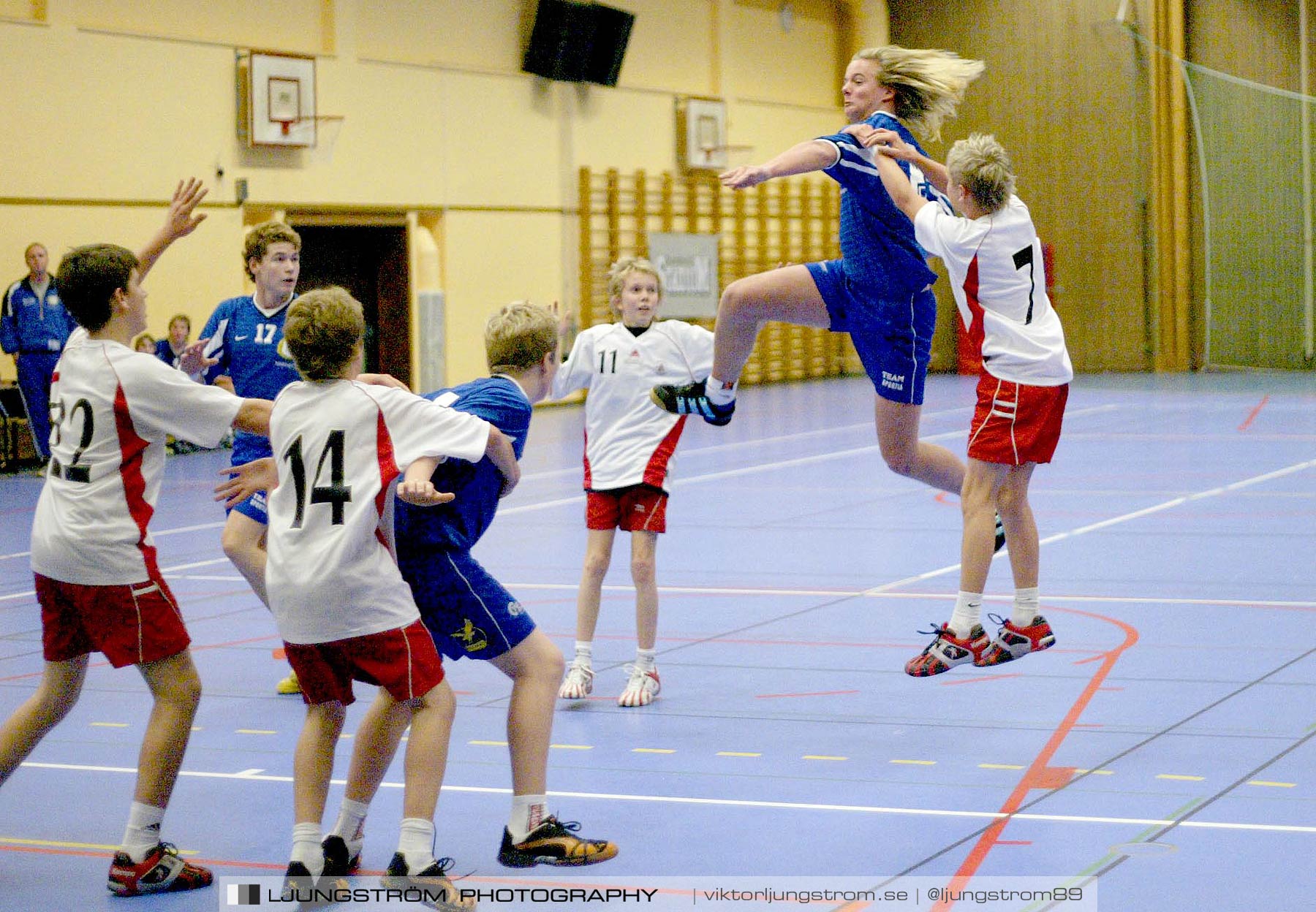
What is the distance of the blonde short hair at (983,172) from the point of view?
5.35 m

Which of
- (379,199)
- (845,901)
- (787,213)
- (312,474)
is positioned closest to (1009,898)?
(845,901)

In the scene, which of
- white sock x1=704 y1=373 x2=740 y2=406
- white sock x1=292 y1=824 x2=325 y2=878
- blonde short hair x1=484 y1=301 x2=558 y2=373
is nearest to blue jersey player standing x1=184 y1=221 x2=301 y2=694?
white sock x1=704 y1=373 x2=740 y2=406

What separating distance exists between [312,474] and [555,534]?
6619mm

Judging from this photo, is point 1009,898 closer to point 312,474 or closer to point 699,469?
point 312,474

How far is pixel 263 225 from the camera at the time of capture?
6.13 meters

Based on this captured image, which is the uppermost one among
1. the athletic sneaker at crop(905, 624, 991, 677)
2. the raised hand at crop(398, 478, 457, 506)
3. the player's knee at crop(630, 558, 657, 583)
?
the raised hand at crop(398, 478, 457, 506)

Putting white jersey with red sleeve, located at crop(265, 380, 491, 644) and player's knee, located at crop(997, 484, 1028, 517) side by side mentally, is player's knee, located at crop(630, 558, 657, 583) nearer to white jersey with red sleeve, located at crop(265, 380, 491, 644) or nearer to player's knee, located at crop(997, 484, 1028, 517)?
player's knee, located at crop(997, 484, 1028, 517)

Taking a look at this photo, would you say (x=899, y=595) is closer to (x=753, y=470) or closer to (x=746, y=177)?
(x=746, y=177)

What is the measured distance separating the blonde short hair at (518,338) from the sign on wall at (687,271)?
58.2 feet

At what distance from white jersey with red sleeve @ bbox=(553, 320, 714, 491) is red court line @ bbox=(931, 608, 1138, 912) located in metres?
1.74

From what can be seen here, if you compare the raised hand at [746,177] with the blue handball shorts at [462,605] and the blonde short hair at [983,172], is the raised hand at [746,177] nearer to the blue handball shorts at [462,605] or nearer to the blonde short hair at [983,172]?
the blonde short hair at [983,172]

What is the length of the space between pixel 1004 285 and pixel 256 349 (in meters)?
2.81

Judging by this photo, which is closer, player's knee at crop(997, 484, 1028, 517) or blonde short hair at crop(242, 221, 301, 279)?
player's knee at crop(997, 484, 1028, 517)

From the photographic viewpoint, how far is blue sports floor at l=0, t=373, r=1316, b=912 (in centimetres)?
405
